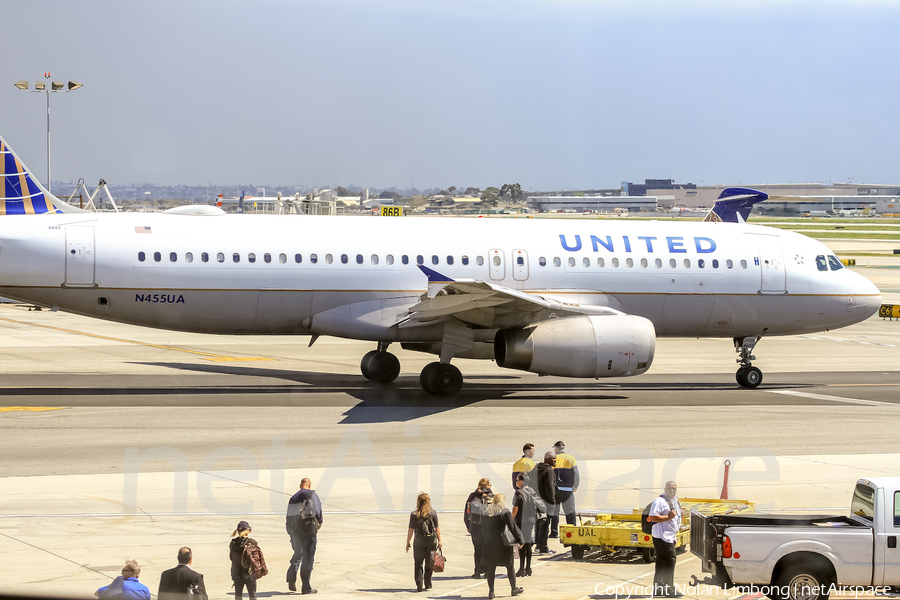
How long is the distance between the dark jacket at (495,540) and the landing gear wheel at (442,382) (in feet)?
41.7

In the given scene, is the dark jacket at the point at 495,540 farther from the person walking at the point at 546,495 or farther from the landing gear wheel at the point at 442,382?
the landing gear wheel at the point at 442,382

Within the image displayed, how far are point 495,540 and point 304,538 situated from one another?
6.97 ft

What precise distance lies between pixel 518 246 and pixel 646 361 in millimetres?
4792

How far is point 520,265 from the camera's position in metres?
25.0

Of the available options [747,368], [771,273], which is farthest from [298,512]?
[771,273]

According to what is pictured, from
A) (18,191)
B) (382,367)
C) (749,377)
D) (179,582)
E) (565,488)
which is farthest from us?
(749,377)

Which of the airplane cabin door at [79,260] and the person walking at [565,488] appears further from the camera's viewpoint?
the airplane cabin door at [79,260]

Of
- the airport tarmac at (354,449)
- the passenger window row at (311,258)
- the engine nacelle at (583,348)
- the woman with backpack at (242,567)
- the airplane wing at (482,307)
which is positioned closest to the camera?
the woman with backpack at (242,567)

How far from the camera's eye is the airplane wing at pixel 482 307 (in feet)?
72.2

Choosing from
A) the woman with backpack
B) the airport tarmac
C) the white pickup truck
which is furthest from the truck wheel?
the woman with backpack

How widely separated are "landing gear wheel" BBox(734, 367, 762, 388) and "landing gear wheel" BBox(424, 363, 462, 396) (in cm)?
833

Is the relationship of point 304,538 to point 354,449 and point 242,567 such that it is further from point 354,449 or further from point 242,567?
point 354,449

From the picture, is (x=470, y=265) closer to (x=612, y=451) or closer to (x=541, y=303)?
(x=541, y=303)

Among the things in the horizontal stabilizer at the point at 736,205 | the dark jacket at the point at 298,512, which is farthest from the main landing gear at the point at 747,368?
the horizontal stabilizer at the point at 736,205
